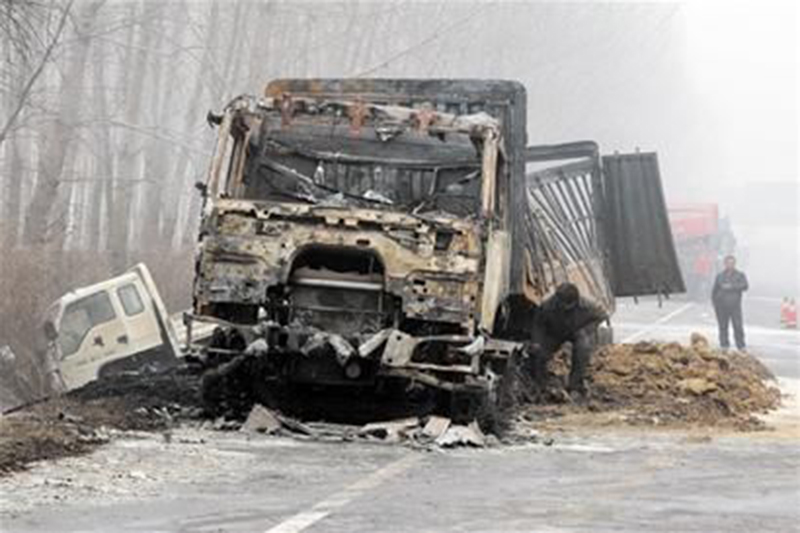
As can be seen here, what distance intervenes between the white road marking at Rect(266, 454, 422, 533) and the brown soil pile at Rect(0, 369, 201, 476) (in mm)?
1908

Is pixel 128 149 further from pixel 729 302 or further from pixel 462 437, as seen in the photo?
pixel 462 437

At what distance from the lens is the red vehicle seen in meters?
45.0

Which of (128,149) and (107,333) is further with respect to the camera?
(128,149)

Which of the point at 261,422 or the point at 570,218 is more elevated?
the point at 570,218

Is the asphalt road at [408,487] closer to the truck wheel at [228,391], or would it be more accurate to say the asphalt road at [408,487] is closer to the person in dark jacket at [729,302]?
the truck wheel at [228,391]

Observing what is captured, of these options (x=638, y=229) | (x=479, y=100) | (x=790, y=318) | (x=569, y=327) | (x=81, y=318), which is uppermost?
(x=479, y=100)

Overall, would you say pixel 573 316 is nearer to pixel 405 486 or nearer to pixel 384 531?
pixel 405 486

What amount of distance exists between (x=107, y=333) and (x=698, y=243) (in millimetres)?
30093

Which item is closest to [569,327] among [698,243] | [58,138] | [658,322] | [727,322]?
[727,322]

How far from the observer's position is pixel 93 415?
11.6 meters

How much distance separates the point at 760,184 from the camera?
101 m

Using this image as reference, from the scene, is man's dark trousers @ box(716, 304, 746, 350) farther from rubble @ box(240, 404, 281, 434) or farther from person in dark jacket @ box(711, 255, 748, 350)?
rubble @ box(240, 404, 281, 434)

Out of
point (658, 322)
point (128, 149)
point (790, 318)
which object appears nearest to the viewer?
point (128, 149)

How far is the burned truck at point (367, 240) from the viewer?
1118 centimetres
